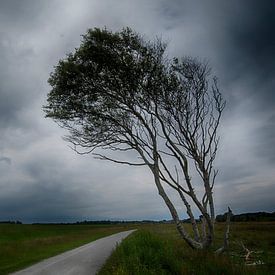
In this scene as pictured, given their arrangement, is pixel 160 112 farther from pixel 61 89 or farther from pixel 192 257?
pixel 192 257

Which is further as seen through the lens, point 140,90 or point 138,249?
point 140,90

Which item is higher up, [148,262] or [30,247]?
[30,247]

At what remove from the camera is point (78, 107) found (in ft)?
63.9

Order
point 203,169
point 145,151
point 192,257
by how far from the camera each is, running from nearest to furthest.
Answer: point 192,257 < point 203,169 < point 145,151

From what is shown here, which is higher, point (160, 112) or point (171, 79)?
point (171, 79)

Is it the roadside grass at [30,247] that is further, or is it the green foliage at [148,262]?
the roadside grass at [30,247]

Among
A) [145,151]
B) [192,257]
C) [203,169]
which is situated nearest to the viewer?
[192,257]

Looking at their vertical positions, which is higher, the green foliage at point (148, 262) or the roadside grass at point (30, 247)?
the roadside grass at point (30, 247)

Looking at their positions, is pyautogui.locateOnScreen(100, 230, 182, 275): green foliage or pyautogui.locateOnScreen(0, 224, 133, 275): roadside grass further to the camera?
pyautogui.locateOnScreen(0, 224, 133, 275): roadside grass

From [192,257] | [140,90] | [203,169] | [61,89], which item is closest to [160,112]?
[140,90]

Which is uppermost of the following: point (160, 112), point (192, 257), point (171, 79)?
point (171, 79)

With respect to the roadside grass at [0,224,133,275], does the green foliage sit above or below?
below

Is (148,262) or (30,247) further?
(30,247)

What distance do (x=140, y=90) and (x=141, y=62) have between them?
1.22 meters
